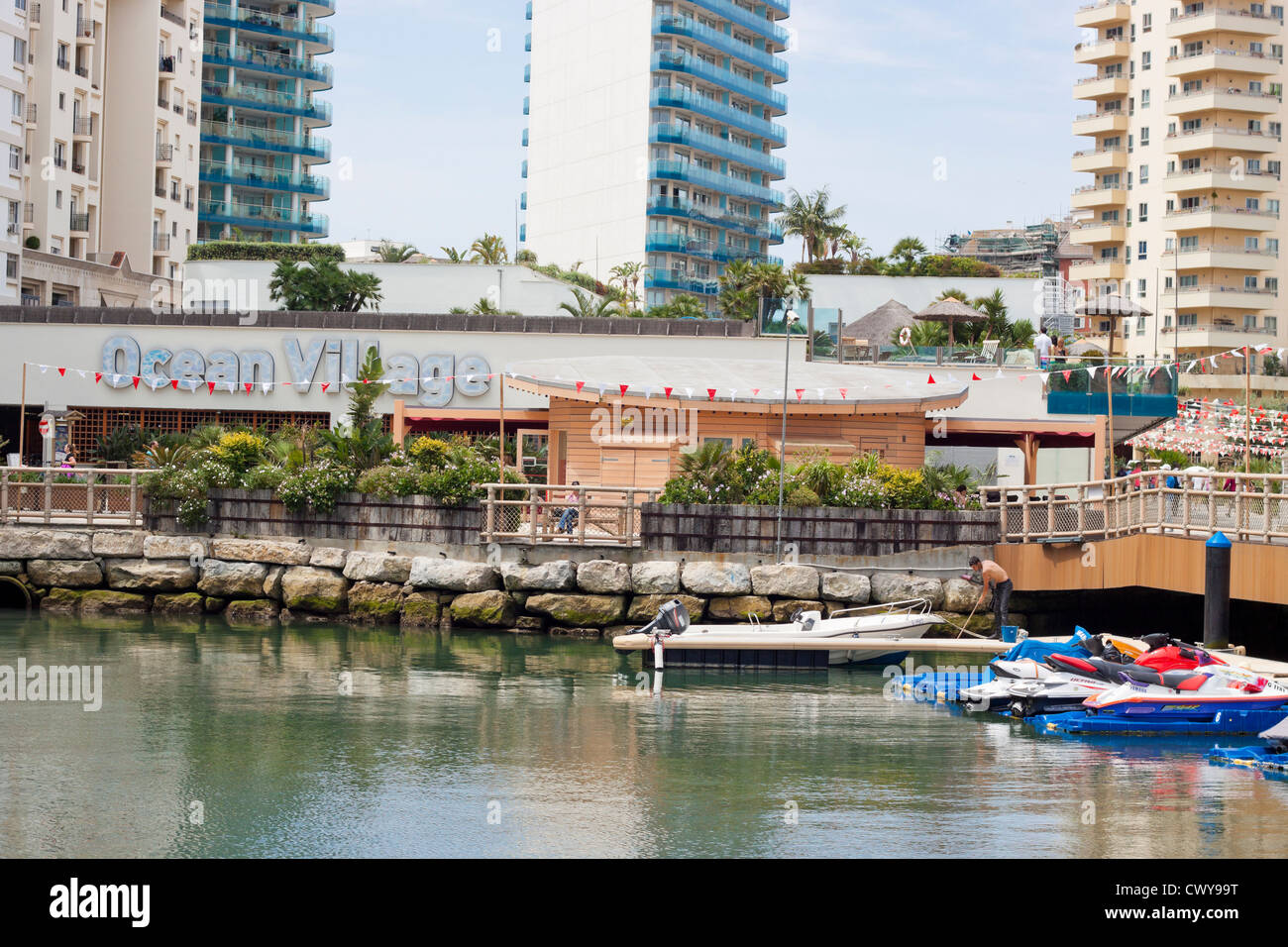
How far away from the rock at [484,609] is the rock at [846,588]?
6505 mm

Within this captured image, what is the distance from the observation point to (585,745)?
2048cm

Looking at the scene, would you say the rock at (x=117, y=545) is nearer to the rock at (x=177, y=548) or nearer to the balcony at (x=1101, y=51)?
the rock at (x=177, y=548)

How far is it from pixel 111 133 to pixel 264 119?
33.2 meters

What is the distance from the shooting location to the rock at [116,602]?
107 feet

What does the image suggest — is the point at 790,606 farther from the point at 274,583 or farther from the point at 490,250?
the point at 490,250

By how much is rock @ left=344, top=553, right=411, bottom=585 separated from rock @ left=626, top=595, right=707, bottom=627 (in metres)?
4.99

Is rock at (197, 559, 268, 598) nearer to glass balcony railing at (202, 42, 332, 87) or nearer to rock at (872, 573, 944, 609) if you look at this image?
rock at (872, 573, 944, 609)

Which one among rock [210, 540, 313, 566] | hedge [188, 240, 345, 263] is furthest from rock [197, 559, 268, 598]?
hedge [188, 240, 345, 263]

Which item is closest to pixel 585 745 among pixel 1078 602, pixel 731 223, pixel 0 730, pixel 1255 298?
pixel 0 730

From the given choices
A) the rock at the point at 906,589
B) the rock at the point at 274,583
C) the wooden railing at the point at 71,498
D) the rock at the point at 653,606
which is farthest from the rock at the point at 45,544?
the rock at the point at 906,589

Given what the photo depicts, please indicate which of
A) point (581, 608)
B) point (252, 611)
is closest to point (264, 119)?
point (252, 611)

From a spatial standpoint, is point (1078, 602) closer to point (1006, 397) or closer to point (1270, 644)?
point (1270, 644)

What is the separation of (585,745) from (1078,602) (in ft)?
48.8
